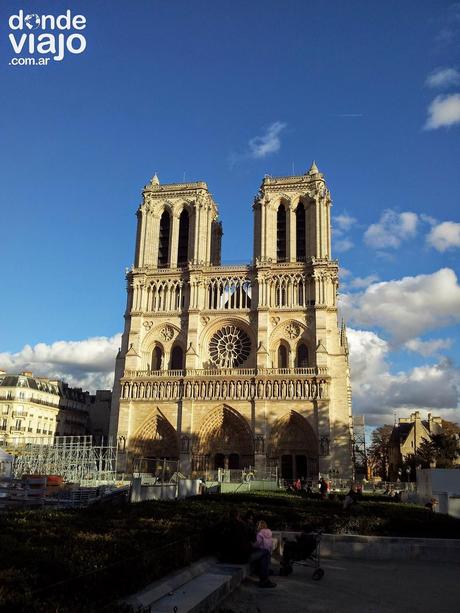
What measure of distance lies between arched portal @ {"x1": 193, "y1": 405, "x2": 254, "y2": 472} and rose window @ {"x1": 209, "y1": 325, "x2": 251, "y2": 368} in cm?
430

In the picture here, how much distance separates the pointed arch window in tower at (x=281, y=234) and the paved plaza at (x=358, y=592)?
38.2 meters

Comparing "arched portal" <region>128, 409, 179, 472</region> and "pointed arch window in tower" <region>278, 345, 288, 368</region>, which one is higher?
"pointed arch window in tower" <region>278, 345, 288, 368</region>

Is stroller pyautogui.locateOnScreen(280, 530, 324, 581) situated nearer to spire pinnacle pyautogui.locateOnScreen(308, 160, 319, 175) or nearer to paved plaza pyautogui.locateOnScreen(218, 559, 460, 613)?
paved plaza pyautogui.locateOnScreen(218, 559, 460, 613)

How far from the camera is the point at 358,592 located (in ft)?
29.4

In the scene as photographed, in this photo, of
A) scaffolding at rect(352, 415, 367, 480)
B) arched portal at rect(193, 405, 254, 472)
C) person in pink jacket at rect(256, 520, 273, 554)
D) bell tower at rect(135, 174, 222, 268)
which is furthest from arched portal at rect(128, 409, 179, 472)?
person in pink jacket at rect(256, 520, 273, 554)

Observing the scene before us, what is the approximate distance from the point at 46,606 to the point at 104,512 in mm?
7974

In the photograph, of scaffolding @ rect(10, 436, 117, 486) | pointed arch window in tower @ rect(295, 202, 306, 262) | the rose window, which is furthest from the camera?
pointed arch window in tower @ rect(295, 202, 306, 262)

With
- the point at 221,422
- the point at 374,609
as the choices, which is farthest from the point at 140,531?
the point at 221,422

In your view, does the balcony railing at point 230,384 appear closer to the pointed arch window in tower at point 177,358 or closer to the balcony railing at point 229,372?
the balcony railing at point 229,372

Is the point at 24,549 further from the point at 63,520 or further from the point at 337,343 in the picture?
the point at 337,343

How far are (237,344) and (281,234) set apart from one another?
10250 millimetres

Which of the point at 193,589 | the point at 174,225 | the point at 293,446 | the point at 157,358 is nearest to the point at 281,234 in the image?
the point at 174,225

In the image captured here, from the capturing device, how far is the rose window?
151 feet

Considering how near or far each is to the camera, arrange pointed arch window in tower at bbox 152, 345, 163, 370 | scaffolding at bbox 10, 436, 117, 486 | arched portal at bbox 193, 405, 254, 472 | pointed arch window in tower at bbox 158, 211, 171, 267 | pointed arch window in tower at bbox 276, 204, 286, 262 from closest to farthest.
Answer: scaffolding at bbox 10, 436, 117, 486 → arched portal at bbox 193, 405, 254, 472 → pointed arch window in tower at bbox 152, 345, 163, 370 → pointed arch window in tower at bbox 276, 204, 286, 262 → pointed arch window in tower at bbox 158, 211, 171, 267
